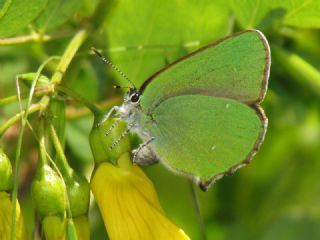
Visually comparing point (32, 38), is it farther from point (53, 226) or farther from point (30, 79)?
point (53, 226)

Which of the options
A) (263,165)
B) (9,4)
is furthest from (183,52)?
(263,165)

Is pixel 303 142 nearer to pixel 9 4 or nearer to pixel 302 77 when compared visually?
pixel 302 77

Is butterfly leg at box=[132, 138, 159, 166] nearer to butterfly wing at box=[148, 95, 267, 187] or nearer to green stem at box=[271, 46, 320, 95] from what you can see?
butterfly wing at box=[148, 95, 267, 187]

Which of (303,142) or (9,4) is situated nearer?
(9,4)

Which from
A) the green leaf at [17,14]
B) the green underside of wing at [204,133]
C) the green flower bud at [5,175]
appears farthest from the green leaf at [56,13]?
the green flower bud at [5,175]

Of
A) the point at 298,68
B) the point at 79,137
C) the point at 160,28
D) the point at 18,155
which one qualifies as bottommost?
the point at 79,137

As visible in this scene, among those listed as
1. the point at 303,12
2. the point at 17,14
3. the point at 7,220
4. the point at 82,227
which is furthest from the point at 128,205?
the point at 303,12

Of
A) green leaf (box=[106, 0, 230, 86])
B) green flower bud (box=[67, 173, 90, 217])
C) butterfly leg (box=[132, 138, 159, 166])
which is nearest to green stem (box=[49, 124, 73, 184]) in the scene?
green flower bud (box=[67, 173, 90, 217])
